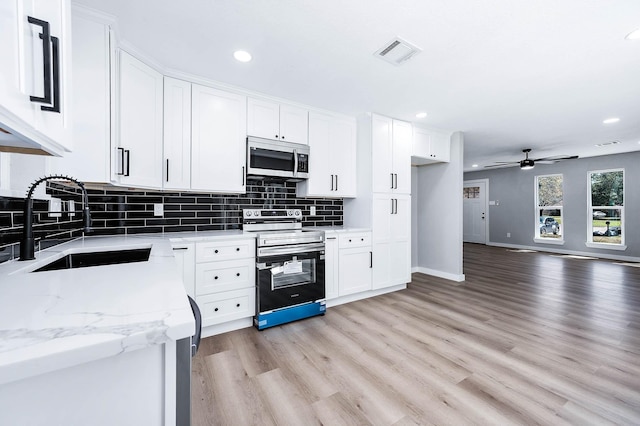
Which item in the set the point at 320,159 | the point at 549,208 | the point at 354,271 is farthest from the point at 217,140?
the point at 549,208

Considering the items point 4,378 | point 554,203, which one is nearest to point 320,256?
point 4,378

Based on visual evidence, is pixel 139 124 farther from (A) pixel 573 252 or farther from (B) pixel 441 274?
(A) pixel 573 252

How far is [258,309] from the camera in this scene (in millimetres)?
2631

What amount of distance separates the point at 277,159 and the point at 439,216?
3030mm

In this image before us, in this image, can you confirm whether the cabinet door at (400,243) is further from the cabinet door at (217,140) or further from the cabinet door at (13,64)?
the cabinet door at (13,64)

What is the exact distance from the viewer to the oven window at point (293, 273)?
271 centimetres

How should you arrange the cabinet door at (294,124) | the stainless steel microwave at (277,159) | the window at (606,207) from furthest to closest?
the window at (606,207) < the cabinet door at (294,124) < the stainless steel microwave at (277,159)

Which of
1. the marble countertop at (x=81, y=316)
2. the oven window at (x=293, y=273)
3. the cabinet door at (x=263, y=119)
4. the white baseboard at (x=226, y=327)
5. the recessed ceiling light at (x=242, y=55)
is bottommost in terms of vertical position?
the white baseboard at (x=226, y=327)

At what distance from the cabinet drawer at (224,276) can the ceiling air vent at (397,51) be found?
84.1 inches

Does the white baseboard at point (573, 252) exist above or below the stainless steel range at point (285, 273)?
below

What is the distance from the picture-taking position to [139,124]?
225 centimetres

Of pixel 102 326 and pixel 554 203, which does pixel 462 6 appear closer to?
pixel 102 326

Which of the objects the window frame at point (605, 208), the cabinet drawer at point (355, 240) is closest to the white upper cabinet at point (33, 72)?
the cabinet drawer at point (355, 240)

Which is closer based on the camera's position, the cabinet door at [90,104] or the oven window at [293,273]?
the cabinet door at [90,104]
